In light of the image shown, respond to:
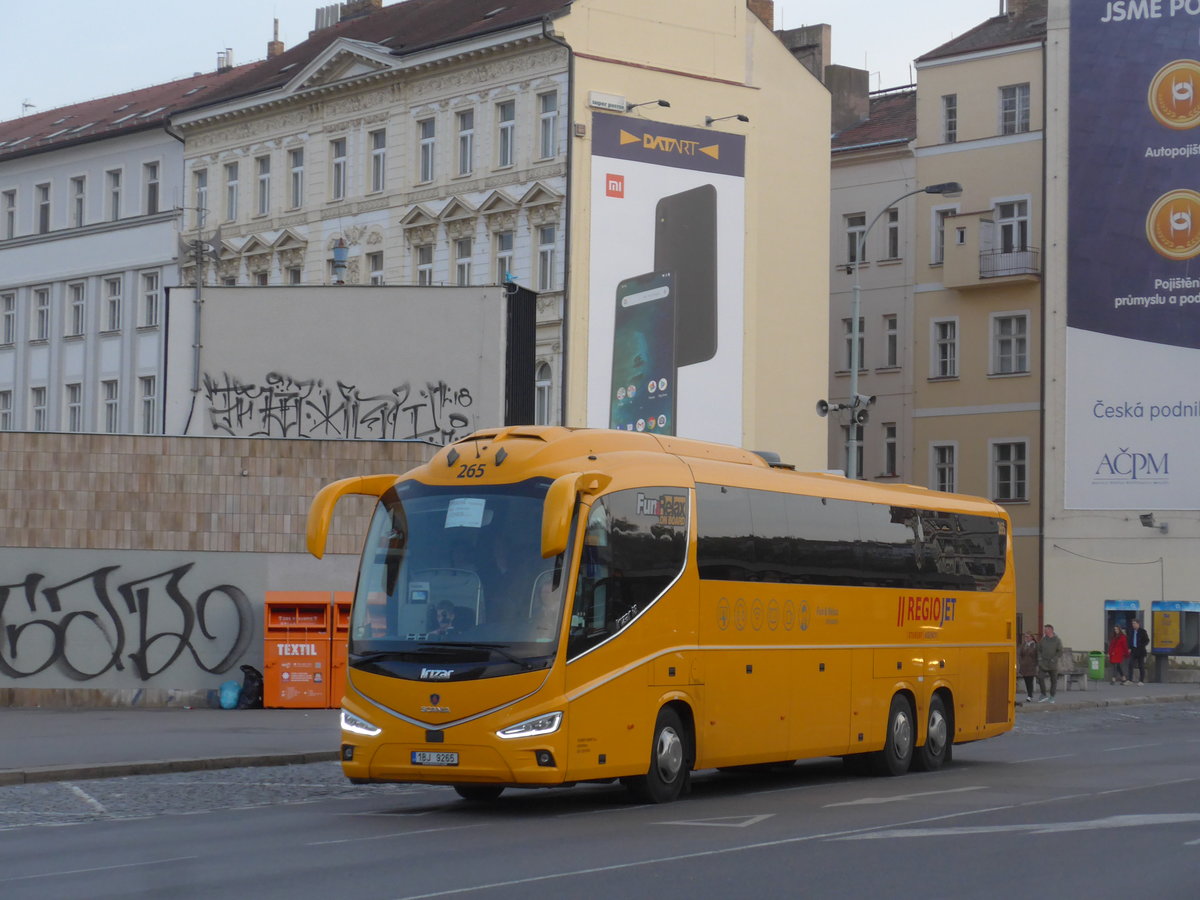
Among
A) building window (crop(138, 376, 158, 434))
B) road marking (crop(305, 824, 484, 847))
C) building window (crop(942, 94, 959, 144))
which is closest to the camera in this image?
road marking (crop(305, 824, 484, 847))

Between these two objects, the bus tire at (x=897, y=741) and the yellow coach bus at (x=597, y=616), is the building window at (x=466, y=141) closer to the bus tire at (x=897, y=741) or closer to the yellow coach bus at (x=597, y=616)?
the bus tire at (x=897, y=741)

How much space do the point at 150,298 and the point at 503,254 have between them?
17514mm

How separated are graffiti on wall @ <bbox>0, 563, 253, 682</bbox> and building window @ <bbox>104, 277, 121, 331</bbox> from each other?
1656 inches

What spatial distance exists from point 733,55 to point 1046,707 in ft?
91.8

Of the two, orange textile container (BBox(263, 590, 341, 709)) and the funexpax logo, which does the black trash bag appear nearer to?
orange textile container (BBox(263, 590, 341, 709))

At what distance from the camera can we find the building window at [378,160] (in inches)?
2435

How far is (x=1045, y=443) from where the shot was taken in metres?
59.4

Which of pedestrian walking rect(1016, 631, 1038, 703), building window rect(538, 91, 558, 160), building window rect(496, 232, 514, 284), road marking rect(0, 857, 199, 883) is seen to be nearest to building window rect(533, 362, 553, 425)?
building window rect(496, 232, 514, 284)

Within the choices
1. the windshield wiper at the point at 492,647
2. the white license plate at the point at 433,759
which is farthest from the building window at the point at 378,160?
the white license plate at the point at 433,759

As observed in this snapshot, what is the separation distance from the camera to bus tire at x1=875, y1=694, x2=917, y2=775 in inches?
875

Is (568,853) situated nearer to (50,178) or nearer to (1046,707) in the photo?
(1046,707)

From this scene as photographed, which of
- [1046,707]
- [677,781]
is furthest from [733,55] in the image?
[677,781]

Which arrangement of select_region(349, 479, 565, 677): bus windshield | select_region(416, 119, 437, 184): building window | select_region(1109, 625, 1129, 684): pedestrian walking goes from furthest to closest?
1. select_region(416, 119, 437, 184): building window
2. select_region(1109, 625, 1129, 684): pedestrian walking
3. select_region(349, 479, 565, 677): bus windshield

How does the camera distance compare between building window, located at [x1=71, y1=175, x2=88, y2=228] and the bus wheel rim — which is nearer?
the bus wheel rim
